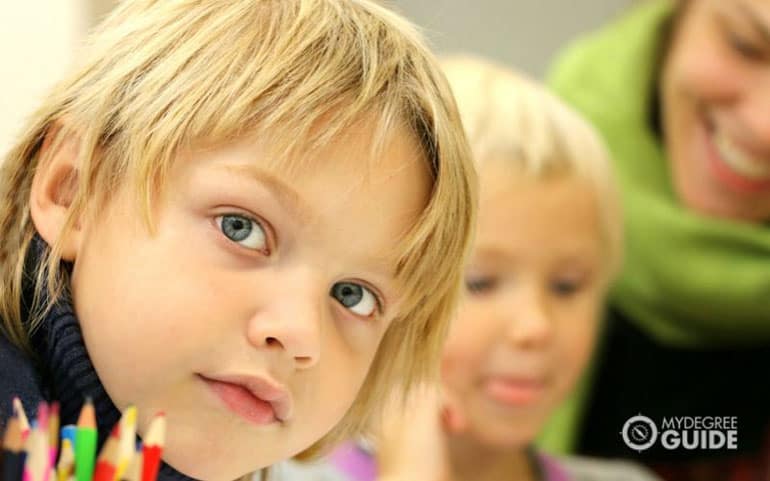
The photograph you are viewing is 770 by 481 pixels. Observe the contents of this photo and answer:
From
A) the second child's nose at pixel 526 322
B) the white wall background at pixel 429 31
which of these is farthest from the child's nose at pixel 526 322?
the white wall background at pixel 429 31

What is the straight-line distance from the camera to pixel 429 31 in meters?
0.51

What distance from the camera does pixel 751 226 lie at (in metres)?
0.92

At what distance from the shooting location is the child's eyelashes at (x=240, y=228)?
41cm

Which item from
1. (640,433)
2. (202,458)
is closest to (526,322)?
(640,433)

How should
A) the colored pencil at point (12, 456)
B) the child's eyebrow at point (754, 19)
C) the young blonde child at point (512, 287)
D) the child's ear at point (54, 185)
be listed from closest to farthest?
1. the colored pencil at point (12, 456)
2. the child's ear at point (54, 185)
3. the young blonde child at point (512, 287)
4. the child's eyebrow at point (754, 19)

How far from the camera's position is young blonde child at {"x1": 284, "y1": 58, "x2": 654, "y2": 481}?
73 centimetres

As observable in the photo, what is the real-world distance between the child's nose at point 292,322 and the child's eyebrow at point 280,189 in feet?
0.08

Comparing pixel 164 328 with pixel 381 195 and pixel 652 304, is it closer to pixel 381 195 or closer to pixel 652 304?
pixel 381 195

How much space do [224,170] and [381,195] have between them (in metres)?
0.06

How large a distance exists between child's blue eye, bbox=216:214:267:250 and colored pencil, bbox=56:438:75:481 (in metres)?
0.10

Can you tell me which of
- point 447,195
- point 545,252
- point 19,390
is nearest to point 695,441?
point 545,252

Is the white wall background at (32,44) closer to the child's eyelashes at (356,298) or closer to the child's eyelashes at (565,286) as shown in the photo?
the child's eyelashes at (356,298)

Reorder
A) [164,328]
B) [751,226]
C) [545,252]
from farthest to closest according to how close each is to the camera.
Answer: [751,226] → [545,252] → [164,328]

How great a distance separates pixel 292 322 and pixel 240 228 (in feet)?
0.13
